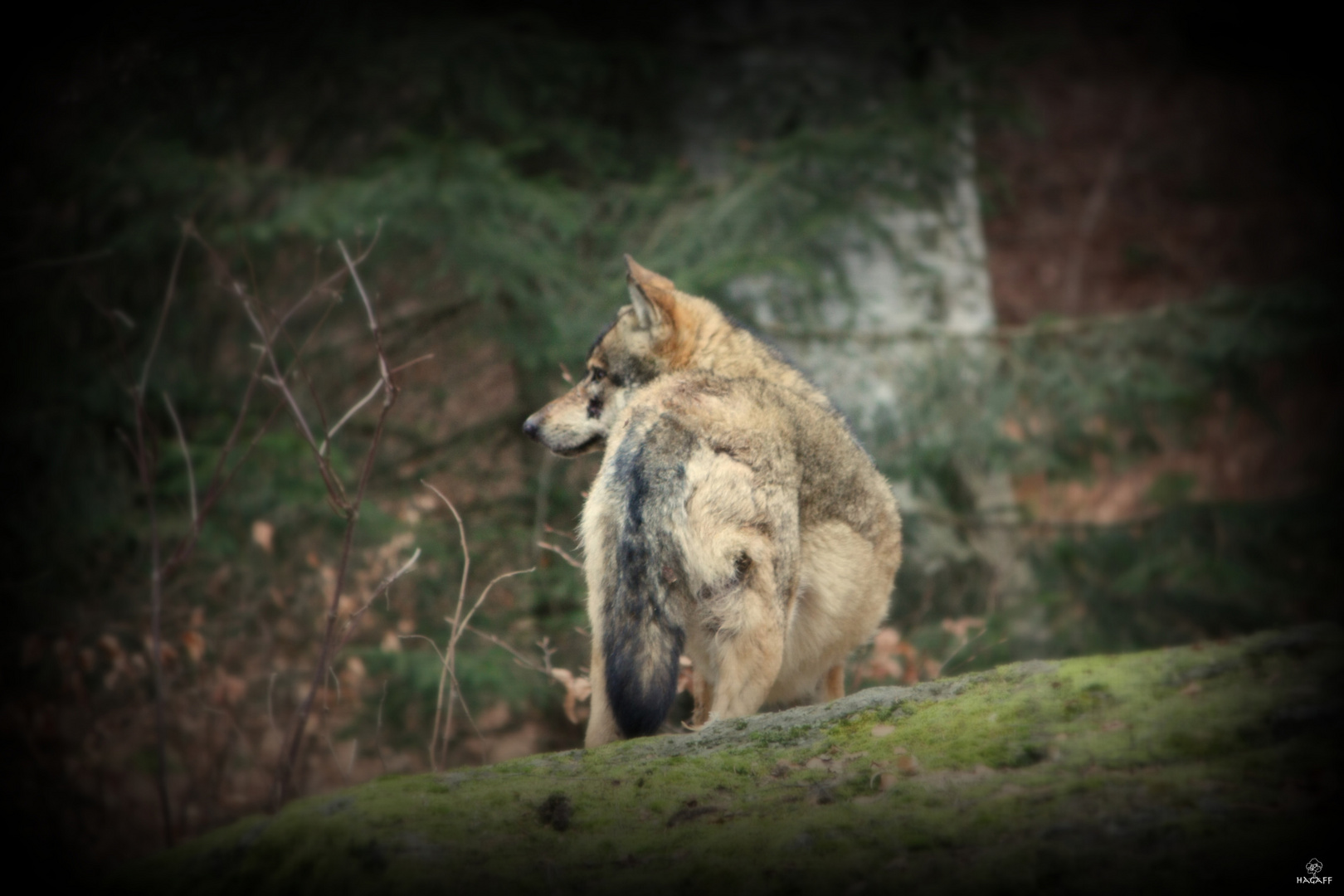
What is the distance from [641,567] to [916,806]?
1.39 meters

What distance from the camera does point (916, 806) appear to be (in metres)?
2.58

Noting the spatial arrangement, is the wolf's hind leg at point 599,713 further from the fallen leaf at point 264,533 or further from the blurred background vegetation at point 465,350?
the fallen leaf at point 264,533

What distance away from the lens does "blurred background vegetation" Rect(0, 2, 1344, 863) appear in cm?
719

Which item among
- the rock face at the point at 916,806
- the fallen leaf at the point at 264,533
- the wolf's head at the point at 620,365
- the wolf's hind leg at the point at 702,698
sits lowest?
the wolf's hind leg at the point at 702,698

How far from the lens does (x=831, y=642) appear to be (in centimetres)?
457

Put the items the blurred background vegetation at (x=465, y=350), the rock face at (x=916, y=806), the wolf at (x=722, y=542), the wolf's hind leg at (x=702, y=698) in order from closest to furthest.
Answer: the rock face at (x=916, y=806) < the wolf at (x=722, y=542) < the wolf's hind leg at (x=702, y=698) < the blurred background vegetation at (x=465, y=350)

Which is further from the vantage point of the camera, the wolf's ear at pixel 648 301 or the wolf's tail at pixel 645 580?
the wolf's ear at pixel 648 301

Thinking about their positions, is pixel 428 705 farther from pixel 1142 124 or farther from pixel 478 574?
pixel 1142 124

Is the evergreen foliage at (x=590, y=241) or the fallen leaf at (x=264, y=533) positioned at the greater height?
the evergreen foliage at (x=590, y=241)

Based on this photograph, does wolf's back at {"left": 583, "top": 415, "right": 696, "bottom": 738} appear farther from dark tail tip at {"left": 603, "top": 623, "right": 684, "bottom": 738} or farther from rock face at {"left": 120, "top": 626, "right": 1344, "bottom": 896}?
rock face at {"left": 120, "top": 626, "right": 1344, "bottom": 896}

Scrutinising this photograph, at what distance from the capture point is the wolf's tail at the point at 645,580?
11.6 ft

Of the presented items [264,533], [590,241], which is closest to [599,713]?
[264,533]

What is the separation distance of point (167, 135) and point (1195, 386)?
321 inches

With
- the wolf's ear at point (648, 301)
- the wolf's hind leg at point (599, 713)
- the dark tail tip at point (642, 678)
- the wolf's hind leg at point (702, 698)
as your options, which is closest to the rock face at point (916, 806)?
the dark tail tip at point (642, 678)
